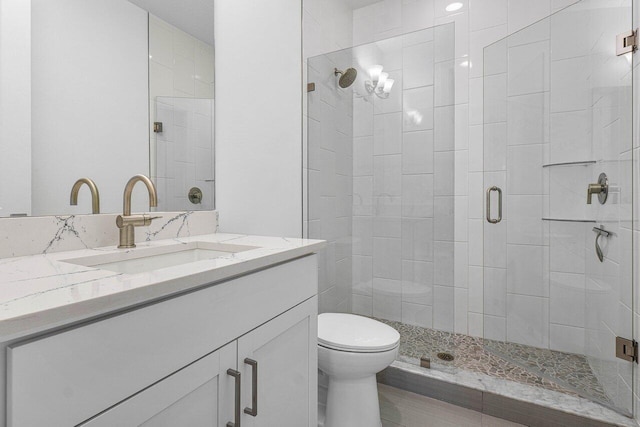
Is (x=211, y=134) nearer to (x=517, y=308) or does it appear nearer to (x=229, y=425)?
(x=229, y=425)

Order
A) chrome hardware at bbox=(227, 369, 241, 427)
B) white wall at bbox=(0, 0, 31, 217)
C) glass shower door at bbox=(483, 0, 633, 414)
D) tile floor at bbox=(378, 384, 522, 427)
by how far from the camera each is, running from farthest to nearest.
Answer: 1. tile floor at bbox=(378, 384, 522, 427)
2. glass shower door at bbox=(483, 0, 633, 414)
3. white wall at bbox=(0, 0, 31, 217)
4. chrome hardware at bbox=(227, 369, 241, 427)

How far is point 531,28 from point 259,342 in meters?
2.04

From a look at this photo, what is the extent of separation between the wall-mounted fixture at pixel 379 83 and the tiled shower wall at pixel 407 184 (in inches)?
1.0

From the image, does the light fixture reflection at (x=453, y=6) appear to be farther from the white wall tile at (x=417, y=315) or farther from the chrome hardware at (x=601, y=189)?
the white wall tile at (x=417, y=315)

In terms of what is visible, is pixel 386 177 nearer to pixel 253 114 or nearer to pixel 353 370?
pixel 253 114

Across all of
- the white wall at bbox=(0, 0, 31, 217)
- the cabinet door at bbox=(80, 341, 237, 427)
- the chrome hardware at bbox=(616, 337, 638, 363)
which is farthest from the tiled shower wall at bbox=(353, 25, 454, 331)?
the white wall at bbox=(0, 0, 31, 217)

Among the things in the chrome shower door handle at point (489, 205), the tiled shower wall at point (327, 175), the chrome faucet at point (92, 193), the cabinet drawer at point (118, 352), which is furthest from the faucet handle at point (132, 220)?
the chrome shower door handle at point (489, 205)

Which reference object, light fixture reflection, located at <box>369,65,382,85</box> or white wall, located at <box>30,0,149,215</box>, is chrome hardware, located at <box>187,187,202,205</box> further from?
light fixture reflection, located at <box>369,65,382,85</box>

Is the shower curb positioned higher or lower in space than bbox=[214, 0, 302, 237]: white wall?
lower

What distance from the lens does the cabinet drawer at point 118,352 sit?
474 millimetres

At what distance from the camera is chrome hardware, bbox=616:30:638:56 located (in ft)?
4.39

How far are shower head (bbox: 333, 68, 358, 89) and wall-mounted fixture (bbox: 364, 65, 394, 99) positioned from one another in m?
0.09

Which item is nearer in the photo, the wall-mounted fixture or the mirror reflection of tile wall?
the mirror reflection of tile wall

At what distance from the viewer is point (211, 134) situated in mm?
1673
